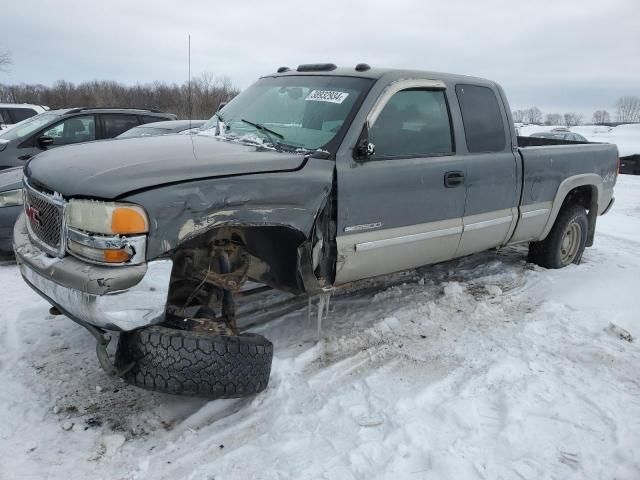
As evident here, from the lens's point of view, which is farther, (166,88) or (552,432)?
(166,88)

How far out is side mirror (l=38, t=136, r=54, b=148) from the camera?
7336 mm

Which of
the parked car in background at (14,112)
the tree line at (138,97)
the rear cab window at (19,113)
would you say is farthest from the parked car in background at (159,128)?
the rear cab window at (19,113)

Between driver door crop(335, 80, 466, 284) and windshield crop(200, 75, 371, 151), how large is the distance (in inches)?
9.2

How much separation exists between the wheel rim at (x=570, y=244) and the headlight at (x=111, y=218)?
15.6 feet

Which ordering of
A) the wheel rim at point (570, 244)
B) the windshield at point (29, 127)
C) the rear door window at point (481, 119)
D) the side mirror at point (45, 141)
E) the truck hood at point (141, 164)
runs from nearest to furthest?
the truck hood at point (141, 164), the rear door window at point (481, 119), the wheel rim at point (570, 244), the side mirror at point (45, 141), the windshield at point (29, 127)

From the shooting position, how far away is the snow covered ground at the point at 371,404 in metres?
2.51

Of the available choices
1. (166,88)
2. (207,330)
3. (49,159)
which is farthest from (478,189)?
(166,88)

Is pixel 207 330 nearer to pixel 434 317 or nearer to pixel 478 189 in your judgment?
pixel 434 317

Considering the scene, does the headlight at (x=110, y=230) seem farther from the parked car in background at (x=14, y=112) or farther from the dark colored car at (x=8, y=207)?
the parked car in background at (x=14, y=112)

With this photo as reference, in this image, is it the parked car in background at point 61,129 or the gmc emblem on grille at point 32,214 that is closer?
the gmc emblem on grille at point 32,214

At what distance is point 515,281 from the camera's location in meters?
5.28

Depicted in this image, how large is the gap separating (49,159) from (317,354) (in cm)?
210

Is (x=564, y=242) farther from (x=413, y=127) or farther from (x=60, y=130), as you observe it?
(x=60, y=130)

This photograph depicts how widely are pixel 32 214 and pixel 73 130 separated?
5602 millimetres
